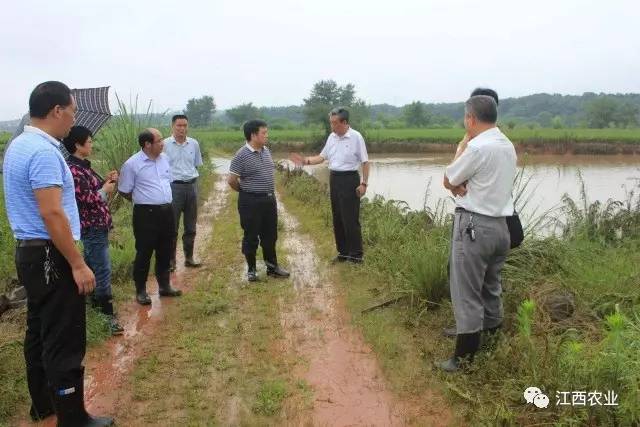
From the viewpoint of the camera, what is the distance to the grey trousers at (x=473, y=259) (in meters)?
3.02

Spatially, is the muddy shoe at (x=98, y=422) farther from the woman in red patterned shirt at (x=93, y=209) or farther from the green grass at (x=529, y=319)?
the green grass at (x=529, y=319)

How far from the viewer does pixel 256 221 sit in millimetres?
5281

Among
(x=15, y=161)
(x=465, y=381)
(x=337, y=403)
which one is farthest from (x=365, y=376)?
(x=15, y=161)

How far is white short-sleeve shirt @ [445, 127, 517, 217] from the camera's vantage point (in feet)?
9.62

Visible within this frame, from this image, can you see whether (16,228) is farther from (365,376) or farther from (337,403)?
(365,376)

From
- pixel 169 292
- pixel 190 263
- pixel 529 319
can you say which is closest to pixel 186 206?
pixel 190 263

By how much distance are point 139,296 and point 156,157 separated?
1281 mm

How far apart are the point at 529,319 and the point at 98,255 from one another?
121 inches

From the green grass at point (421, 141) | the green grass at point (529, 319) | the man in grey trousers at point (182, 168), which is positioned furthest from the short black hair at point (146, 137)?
the green grass at point (421, 141)

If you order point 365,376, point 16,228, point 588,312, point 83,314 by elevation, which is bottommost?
point 365,376

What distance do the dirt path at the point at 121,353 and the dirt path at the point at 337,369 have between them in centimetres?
110

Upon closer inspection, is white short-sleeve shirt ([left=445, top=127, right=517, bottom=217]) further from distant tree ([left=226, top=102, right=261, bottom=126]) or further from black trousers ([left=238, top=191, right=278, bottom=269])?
distant tree ([left=226, top=102, right=261, bottom=126])

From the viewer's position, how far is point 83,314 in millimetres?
2635

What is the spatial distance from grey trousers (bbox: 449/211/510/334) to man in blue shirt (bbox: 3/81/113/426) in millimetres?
2066
